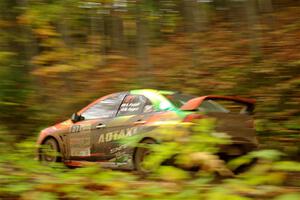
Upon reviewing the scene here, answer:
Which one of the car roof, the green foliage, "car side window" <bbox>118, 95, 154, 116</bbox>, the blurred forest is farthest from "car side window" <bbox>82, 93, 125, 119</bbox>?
the green foliage

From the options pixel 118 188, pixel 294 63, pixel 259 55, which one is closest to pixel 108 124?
pixel 118 188

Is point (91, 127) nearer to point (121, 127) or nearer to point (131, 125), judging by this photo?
point (121, 127)

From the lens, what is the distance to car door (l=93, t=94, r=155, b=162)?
7.76 m

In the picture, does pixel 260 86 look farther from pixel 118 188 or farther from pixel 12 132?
pixel 118 188

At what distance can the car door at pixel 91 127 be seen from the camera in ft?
27.5

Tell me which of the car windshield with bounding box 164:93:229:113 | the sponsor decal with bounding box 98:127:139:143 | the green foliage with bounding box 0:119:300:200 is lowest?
the sponsor decal with bounding box 98:127:139:143

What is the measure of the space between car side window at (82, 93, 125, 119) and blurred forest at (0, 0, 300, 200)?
97 cm

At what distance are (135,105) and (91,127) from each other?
1.08 metres

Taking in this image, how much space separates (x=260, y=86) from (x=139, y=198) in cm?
824

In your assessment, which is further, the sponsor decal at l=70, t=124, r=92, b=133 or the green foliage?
the sponsor decal at l=70, t=124, r=92, b=133

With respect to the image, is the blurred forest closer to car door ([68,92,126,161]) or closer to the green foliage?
the green foliage

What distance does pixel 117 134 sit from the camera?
7980 millimetres

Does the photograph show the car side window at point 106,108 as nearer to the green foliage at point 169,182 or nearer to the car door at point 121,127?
the car door at point 121,127

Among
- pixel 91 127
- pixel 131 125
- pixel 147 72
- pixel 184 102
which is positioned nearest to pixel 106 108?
pixel 91 127
